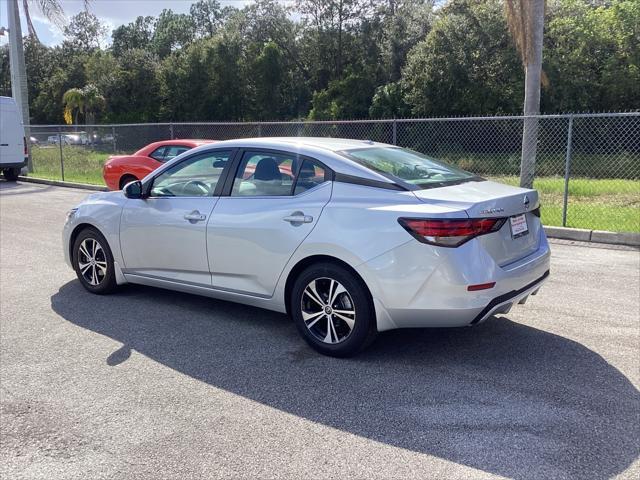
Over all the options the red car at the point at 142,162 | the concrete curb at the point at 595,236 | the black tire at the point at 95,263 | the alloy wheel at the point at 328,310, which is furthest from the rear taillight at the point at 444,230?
the red car at the point at 142,162

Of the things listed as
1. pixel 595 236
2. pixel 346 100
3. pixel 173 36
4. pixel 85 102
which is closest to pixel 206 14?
pixel 173 36

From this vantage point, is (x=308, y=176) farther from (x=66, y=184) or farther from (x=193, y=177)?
(x=66, y=184)

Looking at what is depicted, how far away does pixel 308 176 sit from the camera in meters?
4.72

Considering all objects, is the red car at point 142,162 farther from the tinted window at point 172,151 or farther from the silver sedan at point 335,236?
the silver sedan at point 335,236

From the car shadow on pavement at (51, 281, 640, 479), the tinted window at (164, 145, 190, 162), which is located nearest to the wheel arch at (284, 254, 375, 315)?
the car shadow on pavement at (51, 281, 640, 479)

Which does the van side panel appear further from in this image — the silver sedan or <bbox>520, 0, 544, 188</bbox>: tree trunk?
<bbox>520, 0, 544, 188</bbox>: tree trunk

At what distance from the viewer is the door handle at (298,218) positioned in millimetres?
4531

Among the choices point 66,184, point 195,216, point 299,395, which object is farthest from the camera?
point 66,184

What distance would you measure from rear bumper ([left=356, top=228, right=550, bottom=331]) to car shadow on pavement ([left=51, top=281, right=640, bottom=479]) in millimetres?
429

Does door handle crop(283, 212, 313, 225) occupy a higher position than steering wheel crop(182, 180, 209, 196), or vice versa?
steering wheel crop(182, 180, 209, 196)

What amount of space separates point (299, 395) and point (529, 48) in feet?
31.1

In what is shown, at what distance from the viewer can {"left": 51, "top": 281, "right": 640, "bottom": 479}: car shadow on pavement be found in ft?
10.8

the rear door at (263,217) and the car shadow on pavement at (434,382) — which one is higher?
the rear door at (263,217)

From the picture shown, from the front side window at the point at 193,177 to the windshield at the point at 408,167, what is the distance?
122 centimetres
